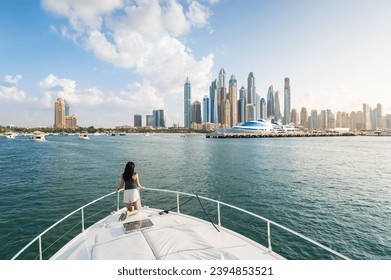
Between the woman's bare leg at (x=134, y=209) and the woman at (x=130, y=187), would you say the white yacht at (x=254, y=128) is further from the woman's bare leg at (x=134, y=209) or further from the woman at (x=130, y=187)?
the woman at (x=130, y=187)

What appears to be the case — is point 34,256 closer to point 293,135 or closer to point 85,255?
point 85,255

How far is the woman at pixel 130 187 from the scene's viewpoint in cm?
608

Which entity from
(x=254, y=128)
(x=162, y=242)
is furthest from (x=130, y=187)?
(x=254, y=128)

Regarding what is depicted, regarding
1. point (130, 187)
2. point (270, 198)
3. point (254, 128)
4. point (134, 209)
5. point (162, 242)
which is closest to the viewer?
point (162, 242)

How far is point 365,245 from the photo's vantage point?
955 centimetres

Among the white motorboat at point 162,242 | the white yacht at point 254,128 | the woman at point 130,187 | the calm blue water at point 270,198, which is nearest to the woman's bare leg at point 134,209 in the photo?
the woman at point 130,187

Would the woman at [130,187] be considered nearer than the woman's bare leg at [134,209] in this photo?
Yes

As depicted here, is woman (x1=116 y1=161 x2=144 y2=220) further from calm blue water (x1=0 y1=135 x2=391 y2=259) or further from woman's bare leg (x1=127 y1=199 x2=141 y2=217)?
calm blue water (x1=0 y1=135 x2=391 y2=259)

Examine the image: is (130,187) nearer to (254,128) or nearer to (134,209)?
(134,209)

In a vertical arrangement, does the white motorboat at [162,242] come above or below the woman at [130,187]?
below

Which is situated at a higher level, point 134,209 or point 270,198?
point 134,209

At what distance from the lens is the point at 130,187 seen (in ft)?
19.9

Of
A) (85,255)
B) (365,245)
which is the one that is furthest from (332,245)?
(85,255)

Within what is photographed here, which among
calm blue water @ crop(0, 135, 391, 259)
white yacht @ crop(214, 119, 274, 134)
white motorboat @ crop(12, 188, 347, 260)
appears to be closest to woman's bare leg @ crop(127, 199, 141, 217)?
white motorboat @ crop(12, 188, 347, 260)
